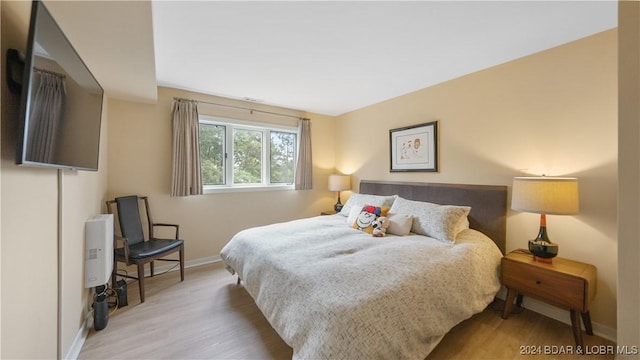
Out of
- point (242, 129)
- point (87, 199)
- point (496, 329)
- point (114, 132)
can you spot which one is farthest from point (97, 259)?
point (496, 329)

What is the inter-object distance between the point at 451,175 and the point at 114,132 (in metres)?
4.06

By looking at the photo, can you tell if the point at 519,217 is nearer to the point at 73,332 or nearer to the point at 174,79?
the point at 73,332

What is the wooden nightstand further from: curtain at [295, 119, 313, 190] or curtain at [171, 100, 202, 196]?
curtain at [171, 100, 202, 196]

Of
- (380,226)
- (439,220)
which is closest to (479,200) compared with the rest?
(439,220)

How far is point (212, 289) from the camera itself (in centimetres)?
264

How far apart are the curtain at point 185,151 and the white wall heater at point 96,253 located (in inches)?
43.8

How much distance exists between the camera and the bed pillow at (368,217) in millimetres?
2673

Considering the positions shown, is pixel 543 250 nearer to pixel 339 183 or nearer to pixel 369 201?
pixel 369 201

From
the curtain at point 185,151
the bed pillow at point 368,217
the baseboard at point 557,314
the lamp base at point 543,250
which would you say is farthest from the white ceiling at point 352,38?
the baseboard at point 557,314

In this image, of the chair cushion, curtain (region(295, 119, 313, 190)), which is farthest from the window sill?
the chair cushion

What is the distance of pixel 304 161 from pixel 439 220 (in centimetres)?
239

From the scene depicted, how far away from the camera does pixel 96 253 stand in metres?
1.96

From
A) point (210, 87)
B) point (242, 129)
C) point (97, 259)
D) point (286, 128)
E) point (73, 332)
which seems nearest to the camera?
point (73, 332)

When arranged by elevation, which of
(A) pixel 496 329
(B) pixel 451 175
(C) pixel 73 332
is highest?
(B) pixel 451 175
